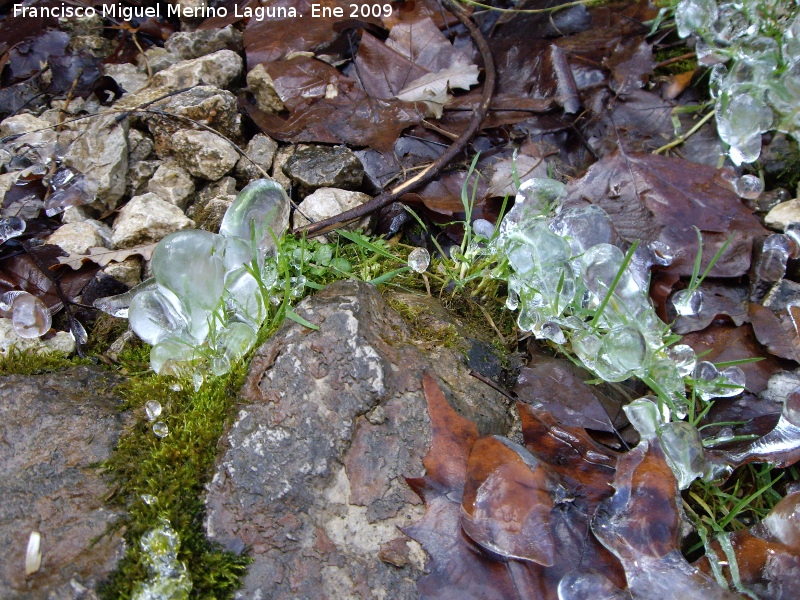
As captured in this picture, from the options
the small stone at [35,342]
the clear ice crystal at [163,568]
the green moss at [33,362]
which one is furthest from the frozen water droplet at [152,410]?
the small stone at [35,342]

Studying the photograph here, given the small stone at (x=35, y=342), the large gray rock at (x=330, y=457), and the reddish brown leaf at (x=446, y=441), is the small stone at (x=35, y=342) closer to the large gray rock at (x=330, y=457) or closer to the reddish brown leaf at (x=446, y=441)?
the large gray rock at (x=330, y=457)

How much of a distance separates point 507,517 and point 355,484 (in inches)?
16.5

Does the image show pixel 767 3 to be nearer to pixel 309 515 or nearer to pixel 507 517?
pixel 507 517

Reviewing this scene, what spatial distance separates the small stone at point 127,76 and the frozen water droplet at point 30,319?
1663mm

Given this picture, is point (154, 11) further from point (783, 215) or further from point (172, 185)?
point (783, 215)

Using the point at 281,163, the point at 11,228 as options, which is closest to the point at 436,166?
the point at 281,163

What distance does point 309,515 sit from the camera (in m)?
1.62

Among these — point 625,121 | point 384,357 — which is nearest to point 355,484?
point 384,357

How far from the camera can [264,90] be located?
3.22m

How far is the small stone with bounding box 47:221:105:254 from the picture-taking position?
8.57ft

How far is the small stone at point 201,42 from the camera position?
3.49 metres

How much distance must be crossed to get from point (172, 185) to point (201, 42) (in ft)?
3.62

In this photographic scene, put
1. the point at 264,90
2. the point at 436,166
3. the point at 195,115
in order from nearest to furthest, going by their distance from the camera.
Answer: the point at 436,166, the point at 195,115, the point at 264,90

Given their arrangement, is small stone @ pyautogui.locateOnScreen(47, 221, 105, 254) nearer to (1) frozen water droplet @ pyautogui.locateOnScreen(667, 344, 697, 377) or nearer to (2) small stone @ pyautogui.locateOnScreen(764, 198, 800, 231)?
(1) frozen water droplet @ pyautogui.locateOnScreen(667, 344, 697, 377)
